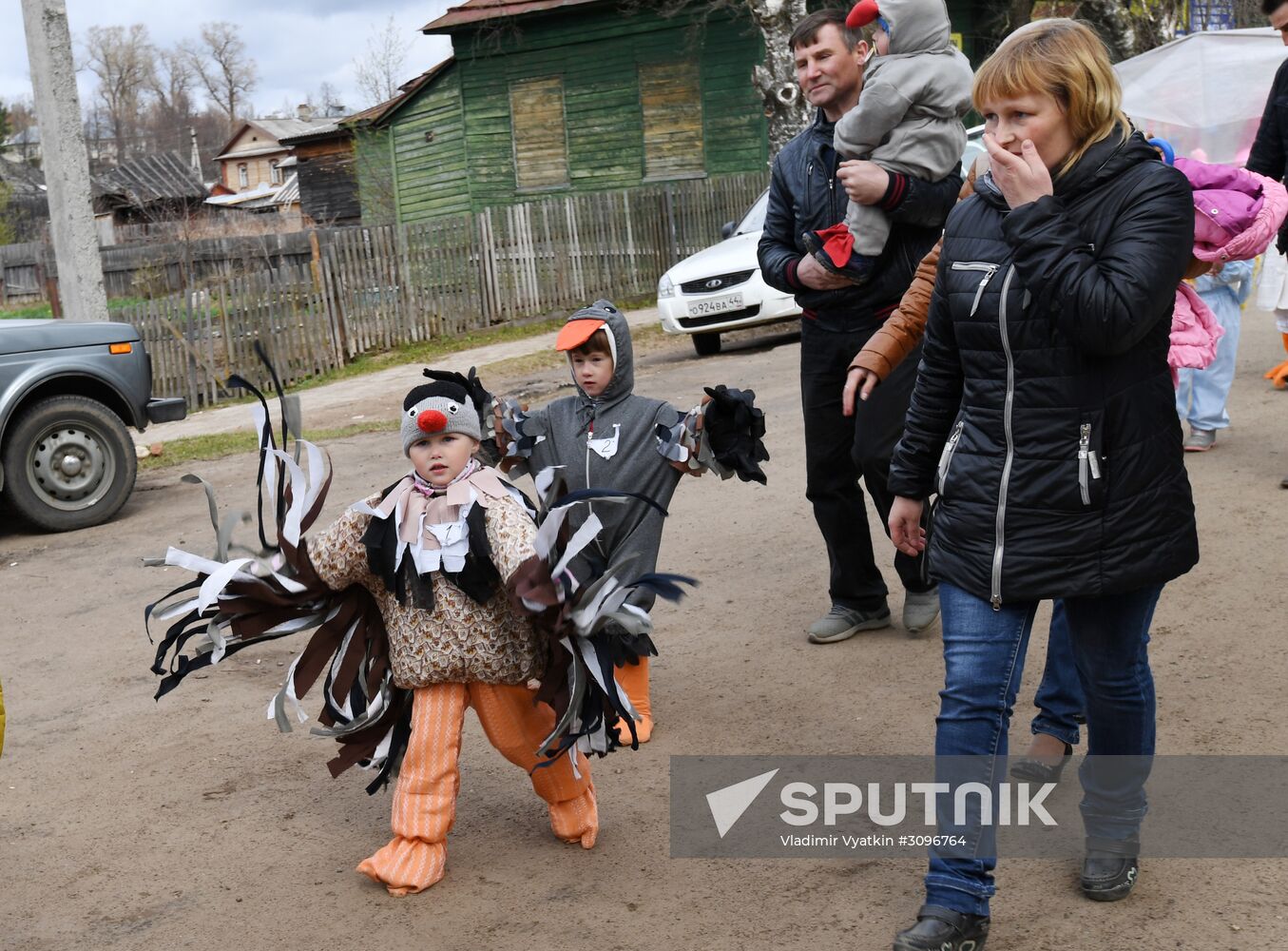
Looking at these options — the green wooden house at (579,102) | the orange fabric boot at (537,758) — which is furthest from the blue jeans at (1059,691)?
the green wooden house at (579,102)

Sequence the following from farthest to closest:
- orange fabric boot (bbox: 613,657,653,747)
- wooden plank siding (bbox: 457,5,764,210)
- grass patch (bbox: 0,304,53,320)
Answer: grass patch (bbox: 0,304,53,320)
wooden plank siding (bbox: 457,5,764,210)
orange fabric boot (bbox: 613,657,653,747)

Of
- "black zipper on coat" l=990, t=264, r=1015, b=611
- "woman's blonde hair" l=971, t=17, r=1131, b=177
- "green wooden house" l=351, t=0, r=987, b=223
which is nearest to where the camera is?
"woman's blonde hair" l=971, t=17, r=1131, b=177

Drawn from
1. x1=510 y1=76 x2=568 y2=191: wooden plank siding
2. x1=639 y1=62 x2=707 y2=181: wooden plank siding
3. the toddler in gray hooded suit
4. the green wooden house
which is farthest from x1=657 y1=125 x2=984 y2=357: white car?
x1=510 y1=76 x2=568 y2=191: wooden plank siding

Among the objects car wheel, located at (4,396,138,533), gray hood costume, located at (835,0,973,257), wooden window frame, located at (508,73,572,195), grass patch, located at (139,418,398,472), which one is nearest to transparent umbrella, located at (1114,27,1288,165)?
gray hood costume, located at (835,0,973,257)

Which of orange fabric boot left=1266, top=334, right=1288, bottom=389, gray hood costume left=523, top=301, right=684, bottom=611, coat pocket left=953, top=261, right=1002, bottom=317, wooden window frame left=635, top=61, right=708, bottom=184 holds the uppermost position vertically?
wooden window frame left=635, top=61, right=708, bottom=184

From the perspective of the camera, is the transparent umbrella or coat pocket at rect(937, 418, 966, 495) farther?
the transparent umbrella

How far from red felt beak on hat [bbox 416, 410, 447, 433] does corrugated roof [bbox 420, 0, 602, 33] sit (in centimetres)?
2142

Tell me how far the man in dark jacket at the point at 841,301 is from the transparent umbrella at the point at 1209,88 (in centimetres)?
590

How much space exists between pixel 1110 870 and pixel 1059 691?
0.71 m

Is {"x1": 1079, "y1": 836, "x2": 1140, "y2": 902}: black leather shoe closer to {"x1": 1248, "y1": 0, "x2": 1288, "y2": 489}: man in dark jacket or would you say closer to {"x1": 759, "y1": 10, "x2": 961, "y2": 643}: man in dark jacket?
→ {"x1": 759, "y1": 10, "x2": 961, "y2": 643}: man in dark jacket

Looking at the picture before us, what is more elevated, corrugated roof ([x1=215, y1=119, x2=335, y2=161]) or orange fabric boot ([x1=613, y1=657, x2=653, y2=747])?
corrugated roof ([x1=215, y1=119, x2=335, y2=161])

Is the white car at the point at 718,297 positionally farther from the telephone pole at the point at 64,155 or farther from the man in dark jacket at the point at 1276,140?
the man in dark jacket at the point at 1276,140

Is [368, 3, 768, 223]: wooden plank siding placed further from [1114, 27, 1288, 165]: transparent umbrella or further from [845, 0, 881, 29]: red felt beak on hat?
[845, 0, 881, 29]: red felt beak on hat

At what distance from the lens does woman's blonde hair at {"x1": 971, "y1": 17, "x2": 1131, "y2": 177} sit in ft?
9.30
